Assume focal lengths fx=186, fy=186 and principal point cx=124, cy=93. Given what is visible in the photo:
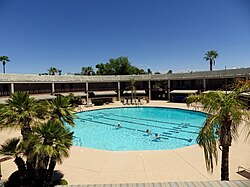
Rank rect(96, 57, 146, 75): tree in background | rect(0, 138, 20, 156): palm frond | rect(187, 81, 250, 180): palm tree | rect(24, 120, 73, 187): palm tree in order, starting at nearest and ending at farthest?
rect(187, 81, 250, 180): palm tree → rect(24, 120, 73, 187): palm tree → rect(0, 138, 20, 156): palm frond → rect(96, 57, 146, 75): tree in background

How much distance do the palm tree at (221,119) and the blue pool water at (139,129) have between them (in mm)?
10817

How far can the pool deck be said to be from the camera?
9859mm

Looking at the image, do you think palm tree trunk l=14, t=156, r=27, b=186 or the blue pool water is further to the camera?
the blue pool water

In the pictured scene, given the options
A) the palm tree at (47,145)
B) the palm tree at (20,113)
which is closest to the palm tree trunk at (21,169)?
the palm tree at (47,145)

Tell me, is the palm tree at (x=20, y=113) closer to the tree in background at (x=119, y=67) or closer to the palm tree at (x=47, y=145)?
the palm tree at (x=47, y=145)

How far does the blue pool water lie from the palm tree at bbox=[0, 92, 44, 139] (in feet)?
32.0

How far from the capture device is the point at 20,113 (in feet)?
29.6

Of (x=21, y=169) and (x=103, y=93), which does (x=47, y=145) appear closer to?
(x=21, y=169)

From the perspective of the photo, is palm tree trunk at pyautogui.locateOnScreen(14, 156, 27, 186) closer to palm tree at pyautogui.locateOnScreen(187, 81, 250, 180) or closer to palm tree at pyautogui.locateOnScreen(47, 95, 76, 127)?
palm tree at pyautogui.locateOnScreen(47, 95, 76, 127)

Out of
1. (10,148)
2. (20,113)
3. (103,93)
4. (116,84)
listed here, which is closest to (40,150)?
(10,148)

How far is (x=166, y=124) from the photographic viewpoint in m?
26.1

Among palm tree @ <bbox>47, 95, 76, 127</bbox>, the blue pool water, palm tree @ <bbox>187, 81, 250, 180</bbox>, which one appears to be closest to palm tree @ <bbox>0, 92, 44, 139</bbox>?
palm tree @ <bbox>47, 95, 76, 127</bbox>

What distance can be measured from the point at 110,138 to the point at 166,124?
9.18 meters

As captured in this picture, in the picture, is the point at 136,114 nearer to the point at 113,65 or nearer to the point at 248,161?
the point at 248,161
